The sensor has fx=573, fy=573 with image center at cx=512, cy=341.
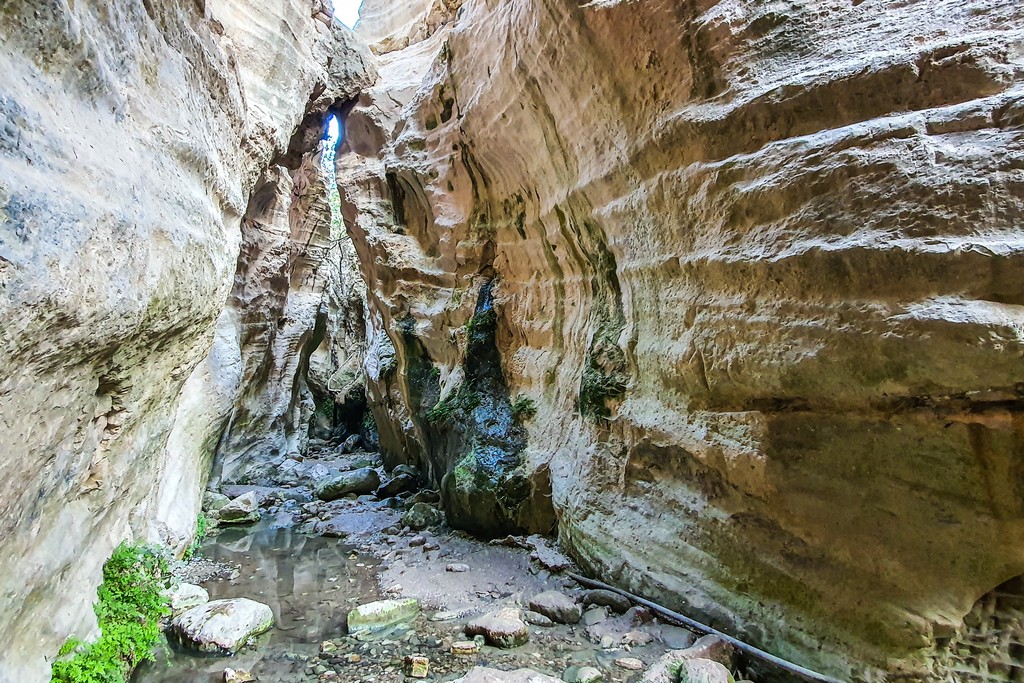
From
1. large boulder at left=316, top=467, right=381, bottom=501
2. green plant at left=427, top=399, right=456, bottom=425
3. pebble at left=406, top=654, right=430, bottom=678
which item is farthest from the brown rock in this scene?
large boulder at left=316, top=467, right=381, bottom=501

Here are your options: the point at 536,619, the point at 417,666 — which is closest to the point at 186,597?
the point at 417,666

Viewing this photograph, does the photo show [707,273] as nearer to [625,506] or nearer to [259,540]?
[625,506]

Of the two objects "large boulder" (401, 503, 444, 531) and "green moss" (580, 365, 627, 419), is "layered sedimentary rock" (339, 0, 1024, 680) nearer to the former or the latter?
"green moss" (580, 365, 627, 419)

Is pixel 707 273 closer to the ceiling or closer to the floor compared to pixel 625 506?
closer to the ceiling

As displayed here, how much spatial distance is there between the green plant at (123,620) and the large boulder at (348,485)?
5.40 meters

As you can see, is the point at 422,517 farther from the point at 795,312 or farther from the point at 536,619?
the point at 795,312

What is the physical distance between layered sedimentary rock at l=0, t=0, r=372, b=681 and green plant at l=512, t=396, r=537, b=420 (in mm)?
3570

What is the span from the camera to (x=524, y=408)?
7.14 m

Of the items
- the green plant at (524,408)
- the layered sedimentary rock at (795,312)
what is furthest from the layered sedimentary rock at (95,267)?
the green plant at (524,408)

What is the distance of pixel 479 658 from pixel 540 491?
244cm

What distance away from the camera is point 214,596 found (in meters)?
5.64

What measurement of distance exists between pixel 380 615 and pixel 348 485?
6.25 m

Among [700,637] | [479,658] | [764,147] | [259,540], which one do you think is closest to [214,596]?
[259,540]

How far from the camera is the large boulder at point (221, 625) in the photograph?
4.34 m
